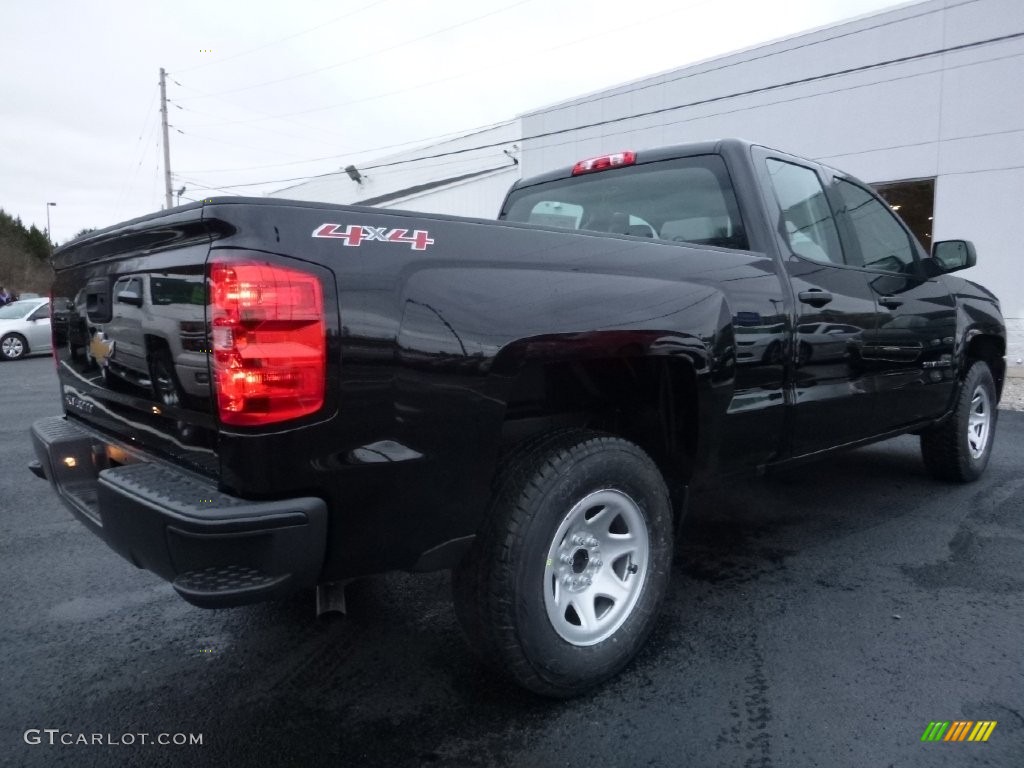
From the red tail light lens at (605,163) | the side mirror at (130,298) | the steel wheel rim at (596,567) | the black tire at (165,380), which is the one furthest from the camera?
the red tail light lens at (605,163)

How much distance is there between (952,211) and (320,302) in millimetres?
13876

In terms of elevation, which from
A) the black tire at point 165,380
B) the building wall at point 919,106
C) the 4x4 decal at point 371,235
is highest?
the building wall at point 919,106

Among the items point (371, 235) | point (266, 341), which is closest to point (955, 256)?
point (371, 235)

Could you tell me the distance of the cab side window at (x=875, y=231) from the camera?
374 centimetres

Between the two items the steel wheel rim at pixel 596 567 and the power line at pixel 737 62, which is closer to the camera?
the steel wheel rim at pixel 596 567

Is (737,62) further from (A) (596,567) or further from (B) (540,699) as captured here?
(B) (540,699)

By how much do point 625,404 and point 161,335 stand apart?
1609mm

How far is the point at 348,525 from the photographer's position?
5.83 ft

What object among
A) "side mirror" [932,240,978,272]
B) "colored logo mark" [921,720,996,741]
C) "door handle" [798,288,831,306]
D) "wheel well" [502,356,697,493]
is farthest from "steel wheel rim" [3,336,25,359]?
"colored logo mark" [921,720,996,741]

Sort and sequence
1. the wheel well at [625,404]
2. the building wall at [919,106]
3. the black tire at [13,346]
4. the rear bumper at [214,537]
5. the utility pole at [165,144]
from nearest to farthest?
1. the rear bumper at [214,537]
2. the wheel well at [625,404]
3. the building wall at [919,106]
4. the black tire at [13,346]
5. the utility pole at [165,144]

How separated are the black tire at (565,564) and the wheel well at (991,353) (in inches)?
126

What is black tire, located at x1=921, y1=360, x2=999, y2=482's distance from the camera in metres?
4.44

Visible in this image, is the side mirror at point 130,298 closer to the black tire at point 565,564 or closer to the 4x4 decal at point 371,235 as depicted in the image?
the 4x4 decal at point 371,235

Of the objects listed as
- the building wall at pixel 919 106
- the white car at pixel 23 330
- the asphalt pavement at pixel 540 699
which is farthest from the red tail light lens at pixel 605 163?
the white car at pixel 23 330
